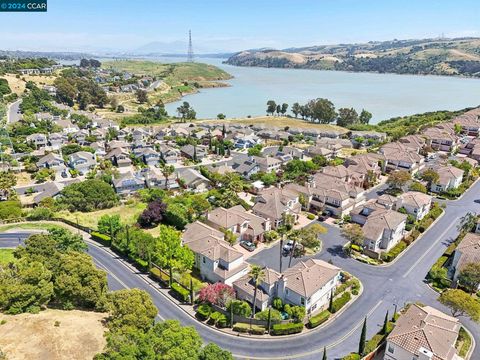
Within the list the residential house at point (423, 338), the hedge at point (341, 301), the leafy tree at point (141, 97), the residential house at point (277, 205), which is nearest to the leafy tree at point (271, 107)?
the leafy tree at point (141, 97)

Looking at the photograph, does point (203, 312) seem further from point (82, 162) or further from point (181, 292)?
point (82, 162)

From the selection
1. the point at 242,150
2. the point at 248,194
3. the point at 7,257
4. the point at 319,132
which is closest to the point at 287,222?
the point at 248,194

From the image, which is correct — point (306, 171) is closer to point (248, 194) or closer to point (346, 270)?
point (248, 194)

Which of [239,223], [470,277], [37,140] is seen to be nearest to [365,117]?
[239,223]

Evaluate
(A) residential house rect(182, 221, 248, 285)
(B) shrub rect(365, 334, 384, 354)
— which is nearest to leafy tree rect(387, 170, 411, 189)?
(A) residential house rect(182, 221, 248, 285)

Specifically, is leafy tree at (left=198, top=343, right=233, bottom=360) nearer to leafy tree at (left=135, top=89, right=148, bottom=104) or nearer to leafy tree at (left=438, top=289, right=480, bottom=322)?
leafy tree at (left=438, top=289, right=480, bottom=322)

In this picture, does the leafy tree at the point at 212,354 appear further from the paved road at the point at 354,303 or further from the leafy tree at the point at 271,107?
the leafy tree at the point at 271,107
